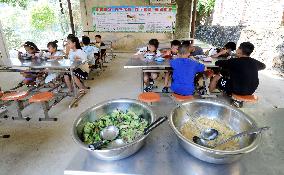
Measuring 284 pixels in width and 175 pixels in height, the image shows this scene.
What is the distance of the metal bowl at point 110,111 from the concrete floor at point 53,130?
13cm

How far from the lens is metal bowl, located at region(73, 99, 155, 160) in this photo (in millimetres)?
Answer: 1342

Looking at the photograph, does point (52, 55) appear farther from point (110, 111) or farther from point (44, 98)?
point (110, 111)

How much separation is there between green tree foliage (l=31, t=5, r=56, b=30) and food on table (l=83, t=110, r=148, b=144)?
424 inches

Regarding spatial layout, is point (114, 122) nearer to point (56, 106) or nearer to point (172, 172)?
point (172, 172)

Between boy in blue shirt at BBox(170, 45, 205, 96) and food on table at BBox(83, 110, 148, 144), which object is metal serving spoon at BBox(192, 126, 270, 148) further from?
boy in blue shirt at BBox(170, 45, 205, 96)

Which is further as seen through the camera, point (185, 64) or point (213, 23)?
point (213, 23)

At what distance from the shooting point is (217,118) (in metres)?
1.77

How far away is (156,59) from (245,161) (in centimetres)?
327

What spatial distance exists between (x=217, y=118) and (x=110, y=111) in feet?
2.98

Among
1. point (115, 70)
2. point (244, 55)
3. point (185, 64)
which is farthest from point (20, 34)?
point (244, 55)

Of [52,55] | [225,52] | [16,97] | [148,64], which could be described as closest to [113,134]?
[148,64]

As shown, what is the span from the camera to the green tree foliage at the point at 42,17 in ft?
36.0

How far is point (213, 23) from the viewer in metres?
11.2

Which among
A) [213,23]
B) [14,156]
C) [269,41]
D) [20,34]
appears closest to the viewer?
[14,156]
